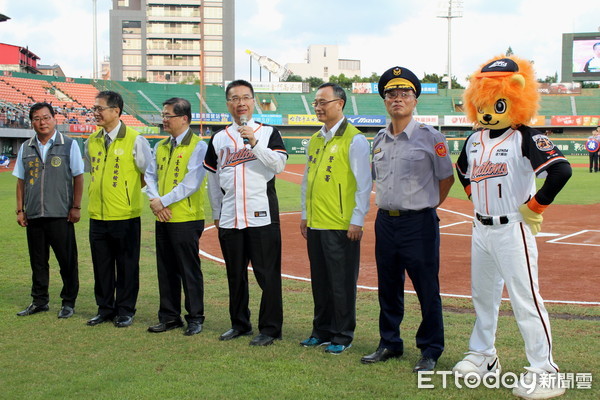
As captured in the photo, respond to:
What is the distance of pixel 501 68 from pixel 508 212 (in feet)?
3.24

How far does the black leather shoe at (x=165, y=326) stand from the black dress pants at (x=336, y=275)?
144 cm

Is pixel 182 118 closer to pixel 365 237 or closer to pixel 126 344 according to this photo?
pixel 126 344

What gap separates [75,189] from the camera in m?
6.60

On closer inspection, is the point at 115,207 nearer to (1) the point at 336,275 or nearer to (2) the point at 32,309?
(2) the point at 32,309

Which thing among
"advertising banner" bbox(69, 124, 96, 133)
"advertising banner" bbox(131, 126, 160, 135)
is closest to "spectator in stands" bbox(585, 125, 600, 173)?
"advertising banner" bbox(131, 126, 160, 135)

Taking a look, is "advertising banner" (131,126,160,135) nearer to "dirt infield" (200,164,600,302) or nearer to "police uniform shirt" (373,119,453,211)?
"dirt infield" (200,164,600,302)

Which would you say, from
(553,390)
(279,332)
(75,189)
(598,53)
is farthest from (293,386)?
(598,53)

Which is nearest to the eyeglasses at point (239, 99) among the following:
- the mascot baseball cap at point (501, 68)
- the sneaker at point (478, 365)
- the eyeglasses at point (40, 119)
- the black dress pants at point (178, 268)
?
the black dress pants at point (178, 268)

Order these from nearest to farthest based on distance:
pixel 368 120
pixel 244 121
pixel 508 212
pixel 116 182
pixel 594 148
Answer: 1. pixel 508 212
2. pixel 244 121
3. pixel 116 182
4. pixel 594 148
5. pixel 368 120

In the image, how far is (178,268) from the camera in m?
5.90

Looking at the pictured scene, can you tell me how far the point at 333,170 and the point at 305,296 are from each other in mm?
2661

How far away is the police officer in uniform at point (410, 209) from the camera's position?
4586mm

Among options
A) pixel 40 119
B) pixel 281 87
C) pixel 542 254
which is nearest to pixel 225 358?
pixel 40 119

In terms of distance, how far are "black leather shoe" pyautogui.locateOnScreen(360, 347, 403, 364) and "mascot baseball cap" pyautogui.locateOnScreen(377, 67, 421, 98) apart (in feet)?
6.46
